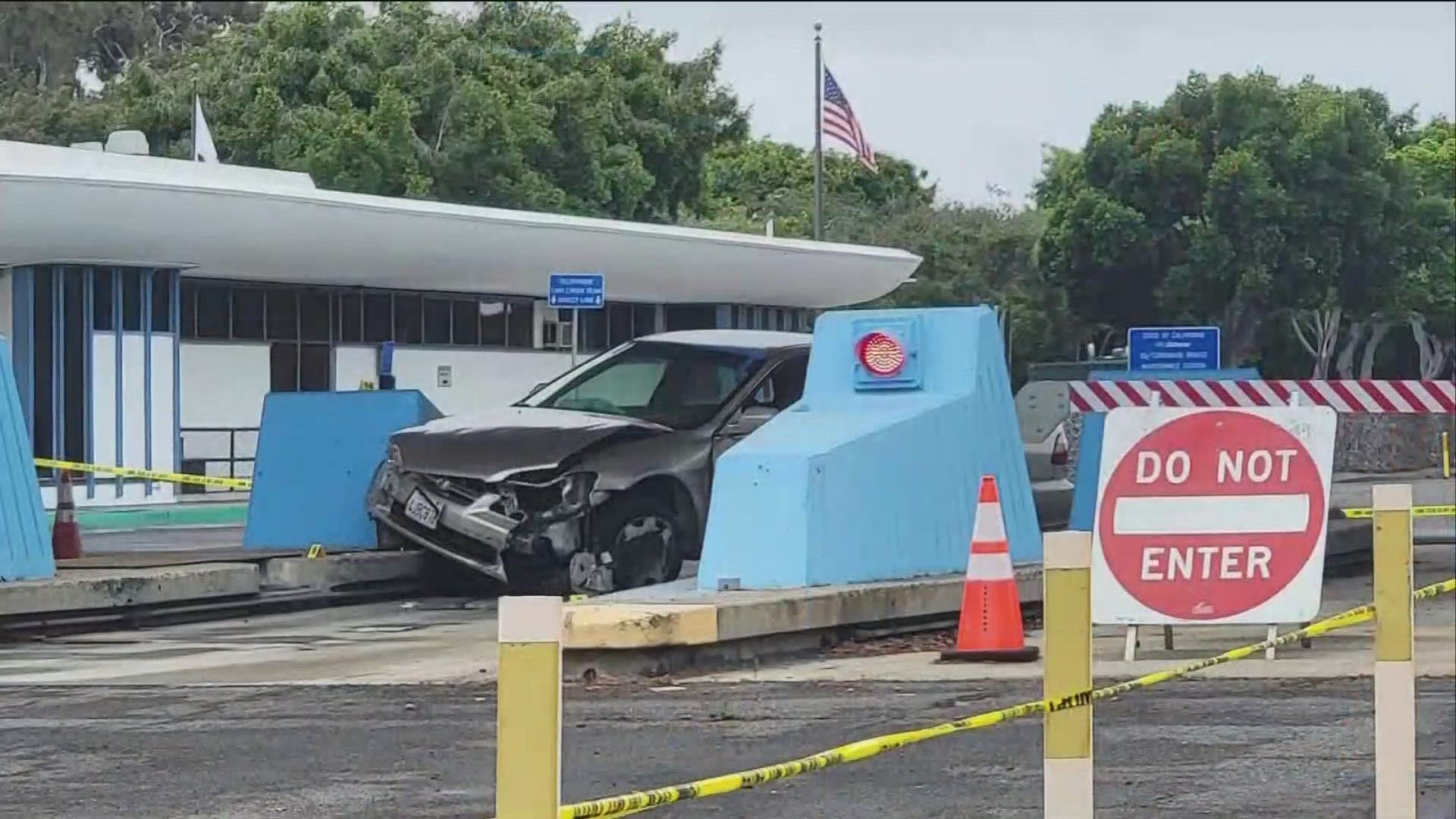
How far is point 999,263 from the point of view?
797 inches

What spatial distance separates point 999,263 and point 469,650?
9.76 m

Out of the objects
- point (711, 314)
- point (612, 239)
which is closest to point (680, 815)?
point (612, 239)

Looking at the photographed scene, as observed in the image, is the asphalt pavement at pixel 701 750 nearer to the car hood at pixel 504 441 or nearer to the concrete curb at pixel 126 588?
the concrete curb at pixel 126 588

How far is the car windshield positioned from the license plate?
1215 millimetres

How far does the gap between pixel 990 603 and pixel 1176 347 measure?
5503 millimetres

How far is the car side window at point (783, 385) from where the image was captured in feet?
47.0

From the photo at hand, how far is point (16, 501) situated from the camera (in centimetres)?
1280

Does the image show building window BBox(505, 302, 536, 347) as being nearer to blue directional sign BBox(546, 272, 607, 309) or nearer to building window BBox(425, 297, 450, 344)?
building window BBox(425, 297, 450, 344)

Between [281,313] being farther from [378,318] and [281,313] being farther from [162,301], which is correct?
[162,301]

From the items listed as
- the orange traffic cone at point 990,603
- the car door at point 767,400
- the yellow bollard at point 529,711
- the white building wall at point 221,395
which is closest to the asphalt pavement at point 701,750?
the orange traffic cone at point 990,603

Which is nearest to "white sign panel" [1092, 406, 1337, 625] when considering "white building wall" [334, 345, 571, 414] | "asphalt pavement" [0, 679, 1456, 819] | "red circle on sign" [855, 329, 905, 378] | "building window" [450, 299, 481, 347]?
"asphalt pavement" [0, 679, 1456, 819]

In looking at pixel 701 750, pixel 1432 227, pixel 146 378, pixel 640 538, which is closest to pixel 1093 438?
pixel 1432 227

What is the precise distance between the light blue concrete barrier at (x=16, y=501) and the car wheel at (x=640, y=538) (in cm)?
315

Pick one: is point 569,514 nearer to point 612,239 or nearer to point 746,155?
point 612,239
